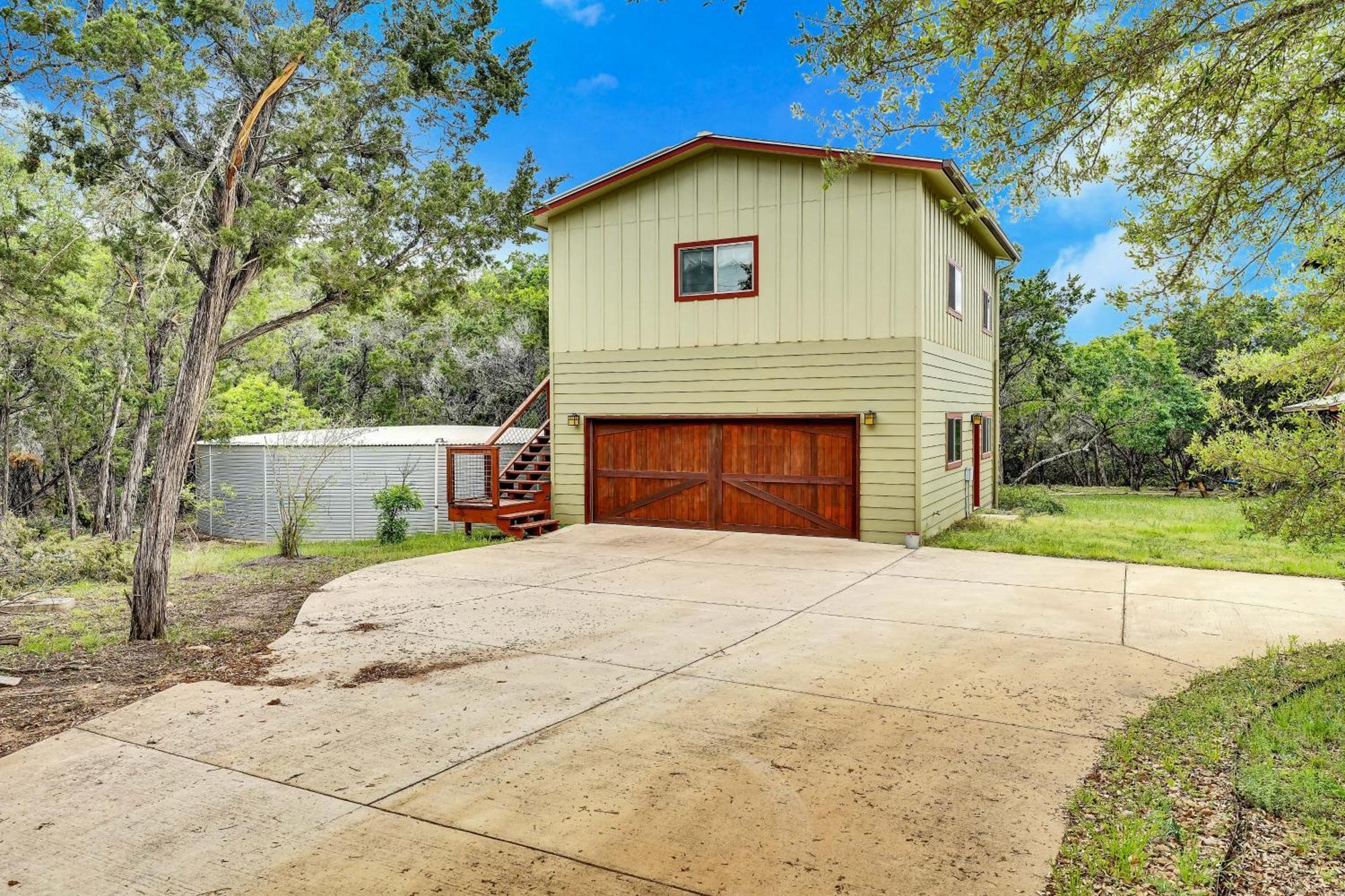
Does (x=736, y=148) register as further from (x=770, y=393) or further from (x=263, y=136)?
(x=263, y=136)

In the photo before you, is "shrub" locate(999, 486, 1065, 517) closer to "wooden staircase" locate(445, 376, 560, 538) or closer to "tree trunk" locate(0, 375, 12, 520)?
"wooden staircase" locate(445, 376, 560, 538)

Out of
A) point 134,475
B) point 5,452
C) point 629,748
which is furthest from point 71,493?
point 629,748

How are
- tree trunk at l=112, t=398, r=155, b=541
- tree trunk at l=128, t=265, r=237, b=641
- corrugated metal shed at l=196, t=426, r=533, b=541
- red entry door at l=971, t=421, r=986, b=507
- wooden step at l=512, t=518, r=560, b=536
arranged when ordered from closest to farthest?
tree trunk at l=128, t=265, r=237, b=641 < wooden step at l=512, t=518, r=560, b=536 < corrugated metal shed at l=196, t=426, r=533, b=541 < tree trunk at l=112, t=398, r=155, b=541 < red entry door at l=971, t=421, r=986, b=507

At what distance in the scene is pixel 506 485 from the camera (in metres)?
14.1

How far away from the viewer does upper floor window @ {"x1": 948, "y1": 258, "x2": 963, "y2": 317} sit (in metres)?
13.3

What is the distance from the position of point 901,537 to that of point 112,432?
46.8 feet

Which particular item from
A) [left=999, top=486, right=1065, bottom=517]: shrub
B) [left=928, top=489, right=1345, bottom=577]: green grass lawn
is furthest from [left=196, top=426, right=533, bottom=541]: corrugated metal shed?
[left=999, top=486, right=1065, bottom=517]: shrub

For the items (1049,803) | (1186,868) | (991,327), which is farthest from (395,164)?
(991,327)

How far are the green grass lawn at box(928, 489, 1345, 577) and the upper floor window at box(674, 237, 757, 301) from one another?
467cm

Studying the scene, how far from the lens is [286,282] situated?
18453mm

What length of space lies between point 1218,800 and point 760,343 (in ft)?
31.0

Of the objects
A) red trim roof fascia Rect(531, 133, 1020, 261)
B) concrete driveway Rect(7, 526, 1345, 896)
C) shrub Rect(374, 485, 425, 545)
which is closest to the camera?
concrete driveway Rect(7, 526, 1345, 896)

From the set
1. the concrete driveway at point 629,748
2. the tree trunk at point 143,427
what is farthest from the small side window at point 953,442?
the tree trunk at point 143,427

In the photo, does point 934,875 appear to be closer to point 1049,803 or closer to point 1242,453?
point 1049,803
